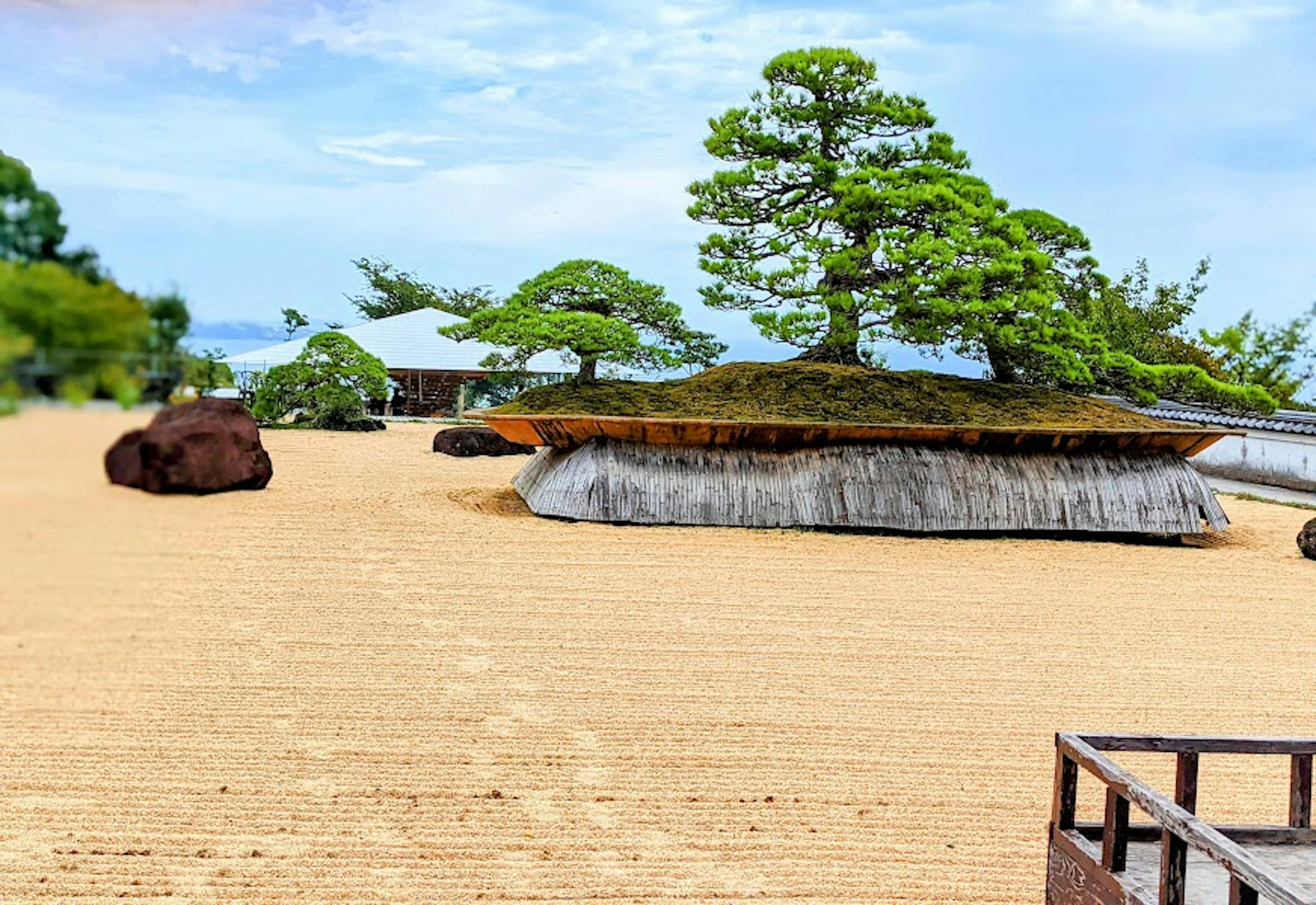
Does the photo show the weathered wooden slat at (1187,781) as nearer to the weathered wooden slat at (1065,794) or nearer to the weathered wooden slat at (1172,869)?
the weathered wooden slat at (1065,794)

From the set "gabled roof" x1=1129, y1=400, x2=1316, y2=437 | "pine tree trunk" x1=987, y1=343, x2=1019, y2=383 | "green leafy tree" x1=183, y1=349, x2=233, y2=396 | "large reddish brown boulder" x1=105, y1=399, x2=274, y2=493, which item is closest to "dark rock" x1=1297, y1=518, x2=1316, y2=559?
"pine tree trunk" x1=987, y1=343, x2=1019, y2=383

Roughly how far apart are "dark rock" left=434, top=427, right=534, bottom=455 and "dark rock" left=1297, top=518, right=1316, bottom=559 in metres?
14.6

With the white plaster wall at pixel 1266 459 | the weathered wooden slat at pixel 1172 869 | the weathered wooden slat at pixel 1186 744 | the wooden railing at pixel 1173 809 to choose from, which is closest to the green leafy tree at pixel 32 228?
the wooden railing at pixel 1173 809

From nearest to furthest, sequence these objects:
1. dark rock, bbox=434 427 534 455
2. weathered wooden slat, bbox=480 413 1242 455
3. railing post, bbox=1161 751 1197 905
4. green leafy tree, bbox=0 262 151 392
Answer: green leafy tree, bbox=0 262 151 392 < railing post, bbox=1161 751 1197 905 < weathered wooden slat, bbox=480 413 1242 455 < dark rock, bbox=434 427 534 455

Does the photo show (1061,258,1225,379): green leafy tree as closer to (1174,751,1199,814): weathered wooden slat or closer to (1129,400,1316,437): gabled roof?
(1129,400,1316,437): gabled roof

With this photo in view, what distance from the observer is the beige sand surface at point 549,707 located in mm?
1283

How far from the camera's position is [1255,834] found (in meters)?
4.69

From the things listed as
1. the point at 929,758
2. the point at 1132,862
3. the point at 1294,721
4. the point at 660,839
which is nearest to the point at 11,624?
the point at 1132,862

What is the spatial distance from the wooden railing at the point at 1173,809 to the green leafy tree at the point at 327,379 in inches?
808

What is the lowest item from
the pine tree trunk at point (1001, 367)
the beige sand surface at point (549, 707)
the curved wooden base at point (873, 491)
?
the beige sand surface at point (549, 707)

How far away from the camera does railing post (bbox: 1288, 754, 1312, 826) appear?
15.6ft

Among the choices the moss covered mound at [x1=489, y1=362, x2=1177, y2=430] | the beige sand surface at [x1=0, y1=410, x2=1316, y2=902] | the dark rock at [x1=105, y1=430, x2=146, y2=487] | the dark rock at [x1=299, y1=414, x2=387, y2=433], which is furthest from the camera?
the dark rock at [x1=299, y1=414, x2=387, y2=433]

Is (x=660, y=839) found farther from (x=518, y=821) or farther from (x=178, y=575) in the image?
(x=178, y=575)

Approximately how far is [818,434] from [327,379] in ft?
46.3
